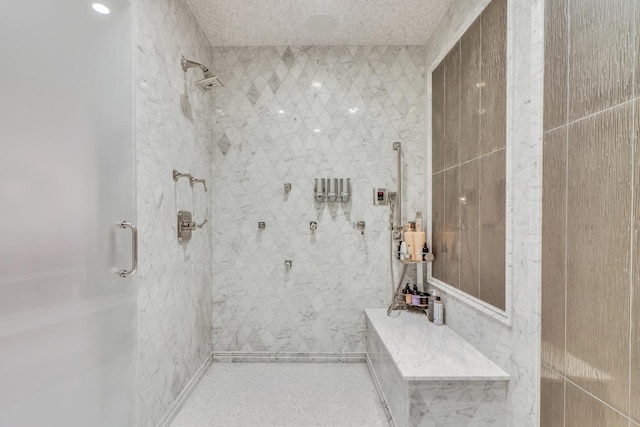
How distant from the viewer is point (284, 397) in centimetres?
231

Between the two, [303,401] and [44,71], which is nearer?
[44,71]

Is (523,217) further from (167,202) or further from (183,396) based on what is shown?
(183,396)

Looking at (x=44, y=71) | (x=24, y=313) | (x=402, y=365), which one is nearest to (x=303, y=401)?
(x=402, y=365)

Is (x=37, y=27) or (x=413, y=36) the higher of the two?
(x=413, y=36)

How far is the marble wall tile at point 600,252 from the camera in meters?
1.01

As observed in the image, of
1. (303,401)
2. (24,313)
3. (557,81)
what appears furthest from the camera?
(303,401)

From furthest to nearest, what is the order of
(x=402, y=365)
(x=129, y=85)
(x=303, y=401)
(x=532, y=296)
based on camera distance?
(x=303, y=401), (x=402, y=365), (x=129, y=85), (x=532, y=296)

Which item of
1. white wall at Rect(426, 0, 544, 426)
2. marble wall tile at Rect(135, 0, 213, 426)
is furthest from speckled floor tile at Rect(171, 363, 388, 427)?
white wall at Rect(426, 0, 544, 426)

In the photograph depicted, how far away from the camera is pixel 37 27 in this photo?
1117mm

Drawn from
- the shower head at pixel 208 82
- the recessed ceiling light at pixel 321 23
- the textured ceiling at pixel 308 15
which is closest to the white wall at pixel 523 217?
the textured ceiling at pixel 308 15

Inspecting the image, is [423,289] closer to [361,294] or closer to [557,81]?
[361,294]

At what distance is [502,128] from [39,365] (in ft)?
7.23

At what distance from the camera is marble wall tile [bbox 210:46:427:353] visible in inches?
113

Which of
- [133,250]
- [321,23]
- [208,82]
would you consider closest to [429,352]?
[133,250]
